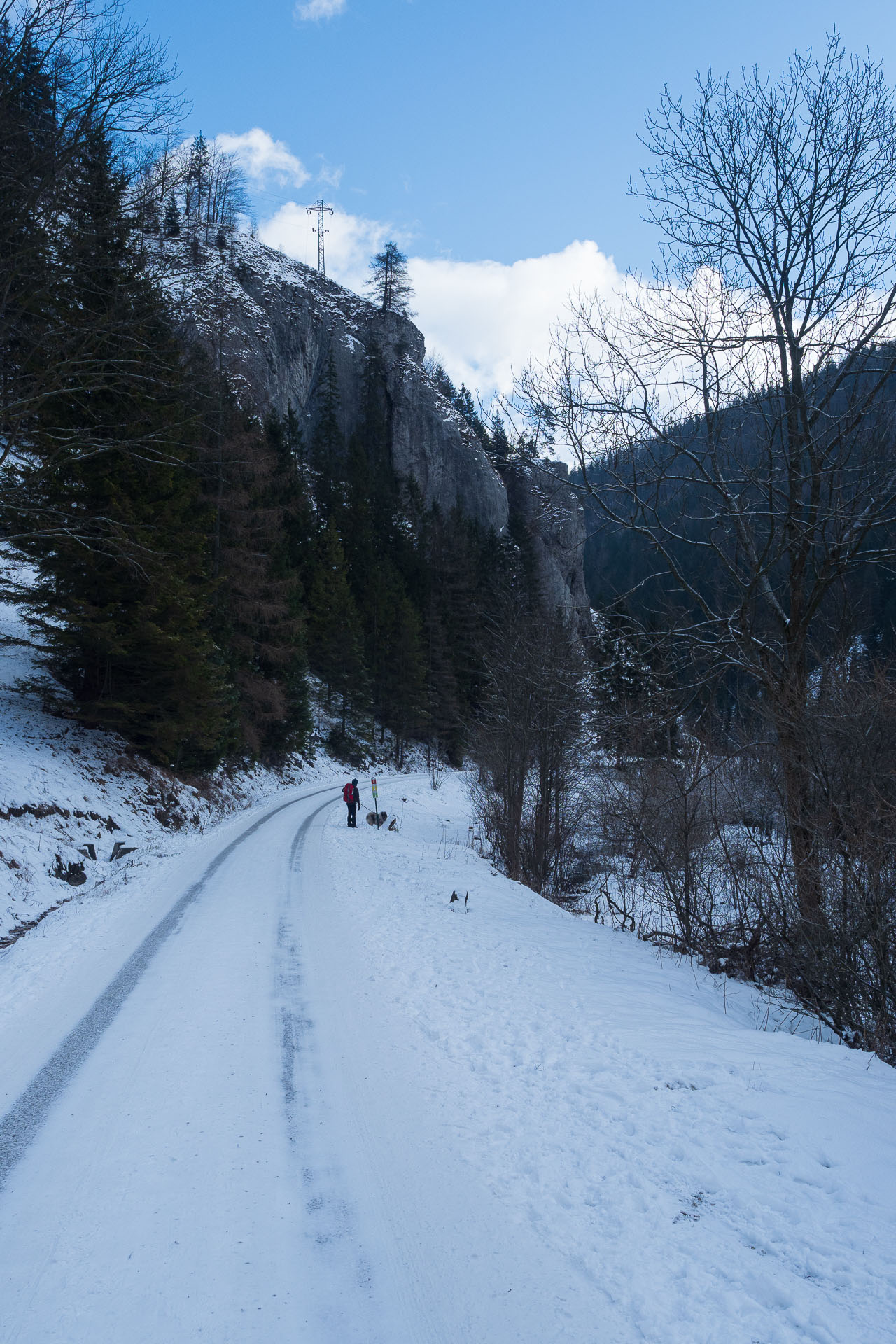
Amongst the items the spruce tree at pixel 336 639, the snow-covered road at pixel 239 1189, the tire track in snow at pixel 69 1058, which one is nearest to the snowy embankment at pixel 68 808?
the tire track in snow at pixel 69 1058

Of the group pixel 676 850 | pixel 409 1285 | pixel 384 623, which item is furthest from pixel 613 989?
pixel 384 623

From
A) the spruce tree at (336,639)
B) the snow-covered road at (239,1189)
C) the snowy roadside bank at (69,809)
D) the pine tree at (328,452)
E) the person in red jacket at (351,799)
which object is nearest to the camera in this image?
the snow-covered road at (239,1189)

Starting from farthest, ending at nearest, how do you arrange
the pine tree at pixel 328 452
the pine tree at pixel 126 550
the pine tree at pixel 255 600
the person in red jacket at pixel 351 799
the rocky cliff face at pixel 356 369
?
the rocky cliff face at pixel 356 369 < the pine tree at pixel 328 452 < the pine tree at pixel 255 600 < the person in red jacket at pixel 351 799 < the pine tree at pixel 126 550

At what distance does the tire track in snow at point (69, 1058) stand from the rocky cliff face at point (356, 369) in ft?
170

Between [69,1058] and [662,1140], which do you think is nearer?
[662,1140]

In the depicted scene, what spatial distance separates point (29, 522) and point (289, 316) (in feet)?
200

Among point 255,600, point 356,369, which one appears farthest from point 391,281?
point 255,600

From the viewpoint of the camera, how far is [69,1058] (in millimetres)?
4793

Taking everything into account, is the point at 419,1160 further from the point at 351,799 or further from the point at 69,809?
the point at 351,799

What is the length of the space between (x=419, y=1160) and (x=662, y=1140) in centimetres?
142

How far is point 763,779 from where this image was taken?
1027 cm

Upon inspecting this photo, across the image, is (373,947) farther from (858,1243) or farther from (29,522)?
(29,522)

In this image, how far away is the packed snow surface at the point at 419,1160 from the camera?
2.68 metres

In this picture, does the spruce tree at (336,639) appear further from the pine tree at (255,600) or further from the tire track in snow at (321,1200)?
the tire track in snow at (321,1200)
